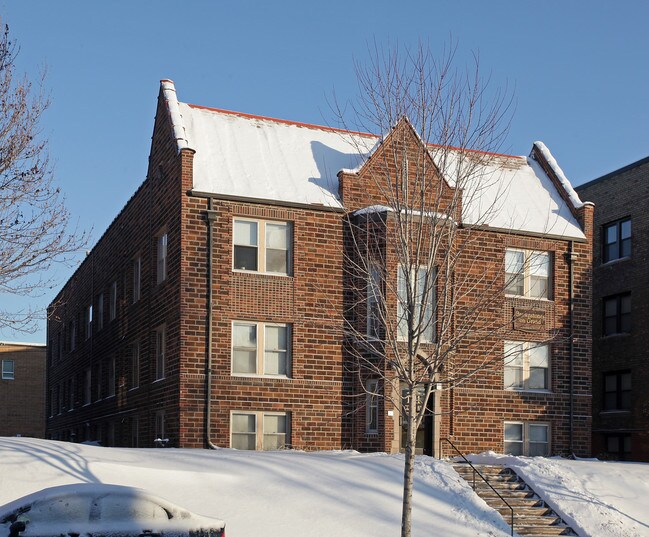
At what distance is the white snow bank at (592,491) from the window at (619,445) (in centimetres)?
1397

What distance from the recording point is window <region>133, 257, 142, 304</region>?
31706 mm

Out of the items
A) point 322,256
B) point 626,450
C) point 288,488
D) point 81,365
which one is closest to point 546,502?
point 288,488

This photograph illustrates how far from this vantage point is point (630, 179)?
38.0 metres

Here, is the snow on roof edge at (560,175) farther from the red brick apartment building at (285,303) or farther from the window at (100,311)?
the window at (100,311)

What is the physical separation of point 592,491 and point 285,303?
393 inches

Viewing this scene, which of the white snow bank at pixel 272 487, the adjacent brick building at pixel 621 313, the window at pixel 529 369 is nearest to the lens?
the white snow bank at pixel 272 487

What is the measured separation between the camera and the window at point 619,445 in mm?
37406

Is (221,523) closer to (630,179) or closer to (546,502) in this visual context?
(546,502)

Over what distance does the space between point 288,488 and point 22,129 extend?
9825 millimetres

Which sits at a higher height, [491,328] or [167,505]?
[491,328]

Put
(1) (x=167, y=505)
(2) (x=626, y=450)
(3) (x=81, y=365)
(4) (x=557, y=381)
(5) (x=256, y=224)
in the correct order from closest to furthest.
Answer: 1. (1) (x=167, y=505)
2. (5) (x=256, y=224)
3. (4) (x=557, y=381)
4. (2) (x=626, y=450)
5. (3) (x=81, y=365)

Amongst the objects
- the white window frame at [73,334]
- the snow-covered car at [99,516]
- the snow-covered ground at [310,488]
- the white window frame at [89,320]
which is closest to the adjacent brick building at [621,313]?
the snow-covered ground at [310,488]

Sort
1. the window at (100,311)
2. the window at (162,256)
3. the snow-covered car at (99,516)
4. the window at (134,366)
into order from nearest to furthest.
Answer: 1. the snow-covered car at (99,516)
2. the window at (162,256)
3. the window at (134,366)
4. the window at (100,311)

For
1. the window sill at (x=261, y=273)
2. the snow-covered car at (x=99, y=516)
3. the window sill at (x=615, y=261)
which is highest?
the window sill at (x=615, y=261)
